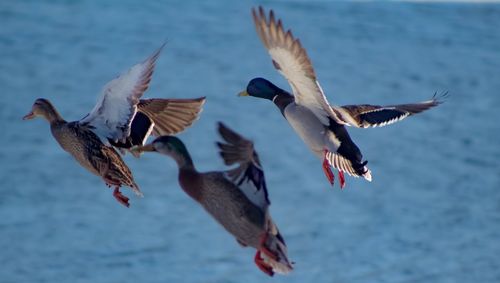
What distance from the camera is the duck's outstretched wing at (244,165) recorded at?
4688 mm

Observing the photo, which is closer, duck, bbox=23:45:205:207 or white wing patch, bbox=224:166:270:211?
white wing patch, bbox=224:166:270:211

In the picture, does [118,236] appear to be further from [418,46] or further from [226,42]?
[418,46]

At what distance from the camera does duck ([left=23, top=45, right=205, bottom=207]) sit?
5.58m

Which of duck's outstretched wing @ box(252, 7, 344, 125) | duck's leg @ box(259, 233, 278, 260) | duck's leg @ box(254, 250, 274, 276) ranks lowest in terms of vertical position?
duck's leg @ box(254, 250, 274, 276)

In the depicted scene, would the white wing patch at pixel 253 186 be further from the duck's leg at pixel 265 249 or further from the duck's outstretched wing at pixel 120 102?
the duck's outstretched wing at pixel 120 102

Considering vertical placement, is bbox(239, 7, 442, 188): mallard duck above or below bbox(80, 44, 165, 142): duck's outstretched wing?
above

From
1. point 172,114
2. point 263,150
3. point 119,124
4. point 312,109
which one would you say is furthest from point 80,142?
point 263,150

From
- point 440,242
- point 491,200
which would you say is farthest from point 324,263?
point 491,200

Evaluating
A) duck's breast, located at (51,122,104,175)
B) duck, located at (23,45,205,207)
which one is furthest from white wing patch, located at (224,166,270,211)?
duck's breast, located at (51,122,104,175)

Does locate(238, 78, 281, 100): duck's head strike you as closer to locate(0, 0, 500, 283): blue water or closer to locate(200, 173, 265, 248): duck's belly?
locate(200, 173, 265, 248): duck's belly

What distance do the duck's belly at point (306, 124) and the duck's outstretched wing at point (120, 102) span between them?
2.84 feet

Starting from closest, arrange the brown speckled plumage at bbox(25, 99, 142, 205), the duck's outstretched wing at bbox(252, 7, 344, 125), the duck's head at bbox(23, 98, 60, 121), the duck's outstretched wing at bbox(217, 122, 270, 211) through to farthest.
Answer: the duck's outstretched wing at bbox(217, 122, 270, 211), the duck's outstretched wing at bbox(252, 7, 344, 125), the brown speckled plumage at bbox(25, 99, 142, 205), the duck's head at bbox(23, 98, 60, 121)

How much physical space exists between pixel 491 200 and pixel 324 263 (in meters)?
2.72

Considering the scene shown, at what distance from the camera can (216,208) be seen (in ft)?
17.1
